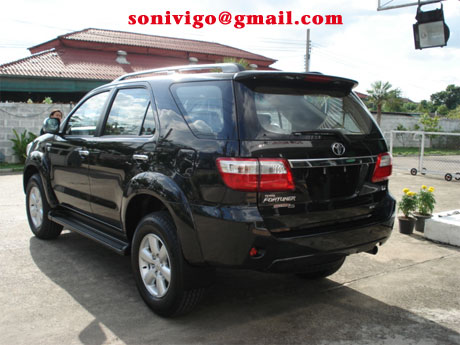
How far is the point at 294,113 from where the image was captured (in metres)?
3.22

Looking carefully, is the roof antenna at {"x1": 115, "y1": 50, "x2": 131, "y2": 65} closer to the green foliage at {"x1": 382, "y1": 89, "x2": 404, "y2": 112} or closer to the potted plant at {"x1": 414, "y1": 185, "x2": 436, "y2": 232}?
the green foliage at {"x1": 382, "y1": 89, "x2": 404, "y2": 112}

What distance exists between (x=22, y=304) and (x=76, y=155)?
154 centimetres

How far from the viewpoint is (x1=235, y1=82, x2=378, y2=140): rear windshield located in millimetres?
3023

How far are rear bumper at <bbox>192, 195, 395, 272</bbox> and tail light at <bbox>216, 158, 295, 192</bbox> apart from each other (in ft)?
0.51

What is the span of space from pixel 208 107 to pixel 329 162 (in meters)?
0.94

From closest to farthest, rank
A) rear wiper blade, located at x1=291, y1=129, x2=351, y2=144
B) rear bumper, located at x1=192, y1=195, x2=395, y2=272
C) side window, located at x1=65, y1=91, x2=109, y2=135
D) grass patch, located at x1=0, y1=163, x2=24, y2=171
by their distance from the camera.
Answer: rear bumper, located at x1=192, y1=195, x2=395, y2=272
rear wiper blade, located at x1=291, y1=129, x2=351, y2=144
side window, located at x1=65, y1=91, x2=109, y2=135
grass patch, located at x1=0, y1=163, x2=24, y2=171

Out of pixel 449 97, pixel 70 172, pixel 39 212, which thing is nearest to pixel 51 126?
pixel 70 172

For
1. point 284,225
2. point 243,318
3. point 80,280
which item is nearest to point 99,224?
point 80,280

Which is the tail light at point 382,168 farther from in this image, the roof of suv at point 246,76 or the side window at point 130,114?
the side window at point 130,114

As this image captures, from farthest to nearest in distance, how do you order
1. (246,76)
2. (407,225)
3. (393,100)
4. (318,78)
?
(393,100)
(407,225)
(318,78)
(246,76)

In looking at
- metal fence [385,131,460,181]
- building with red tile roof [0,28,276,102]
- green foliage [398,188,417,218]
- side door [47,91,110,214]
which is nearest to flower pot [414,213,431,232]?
green foliage [398,188,417,218]

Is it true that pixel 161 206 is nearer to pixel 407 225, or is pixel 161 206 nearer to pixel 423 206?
pixel 407 225

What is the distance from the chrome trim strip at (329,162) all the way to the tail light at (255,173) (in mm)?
87

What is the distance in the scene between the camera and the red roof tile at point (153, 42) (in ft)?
89.1
